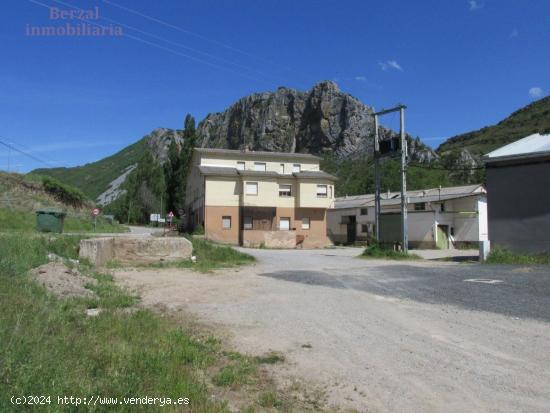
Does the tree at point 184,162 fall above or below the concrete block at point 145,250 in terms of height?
above

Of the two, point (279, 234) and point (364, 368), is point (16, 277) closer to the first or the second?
point (364, 368)

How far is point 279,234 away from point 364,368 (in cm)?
3672

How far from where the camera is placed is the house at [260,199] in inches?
1779

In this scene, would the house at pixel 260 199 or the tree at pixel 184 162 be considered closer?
the house at pixel 260 199

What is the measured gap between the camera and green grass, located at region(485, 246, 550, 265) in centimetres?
2040

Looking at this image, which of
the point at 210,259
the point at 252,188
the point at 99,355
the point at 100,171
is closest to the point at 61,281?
the point at 99,355

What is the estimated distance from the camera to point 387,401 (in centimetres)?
470

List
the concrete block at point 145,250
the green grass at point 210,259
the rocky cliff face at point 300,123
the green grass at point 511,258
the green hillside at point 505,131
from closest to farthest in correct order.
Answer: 1. the green grass at point 210,259
2. the concrete block at point 145,250
3. the green grass at point 511,258
4. the green hillside at point 505,131
5. the rocky cliff face at point 300,123

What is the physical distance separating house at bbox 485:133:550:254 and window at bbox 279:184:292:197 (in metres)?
27.7

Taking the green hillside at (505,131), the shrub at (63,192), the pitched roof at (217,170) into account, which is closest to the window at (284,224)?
the pitched roof at (217,170)

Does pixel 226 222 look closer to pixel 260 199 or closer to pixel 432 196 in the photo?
pixel 260 199

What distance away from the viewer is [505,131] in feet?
412

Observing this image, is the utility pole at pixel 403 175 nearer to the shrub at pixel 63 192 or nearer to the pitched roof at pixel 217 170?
the pitched roof at pixel 217 170

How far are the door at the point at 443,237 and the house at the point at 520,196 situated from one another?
2235 centimetres
